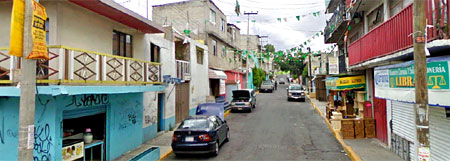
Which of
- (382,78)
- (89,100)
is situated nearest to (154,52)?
(89,100)

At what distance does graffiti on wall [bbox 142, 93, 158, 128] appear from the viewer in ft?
38.4

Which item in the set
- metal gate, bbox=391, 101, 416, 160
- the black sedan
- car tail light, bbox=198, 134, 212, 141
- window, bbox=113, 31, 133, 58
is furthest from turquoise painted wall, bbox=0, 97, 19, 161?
metal gate, bbox=391, 101, 416, 160

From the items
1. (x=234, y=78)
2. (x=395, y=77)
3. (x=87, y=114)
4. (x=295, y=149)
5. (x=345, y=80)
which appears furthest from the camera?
(x=234, y=78)

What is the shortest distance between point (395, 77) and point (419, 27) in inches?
133

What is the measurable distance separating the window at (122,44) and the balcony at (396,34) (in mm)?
8878

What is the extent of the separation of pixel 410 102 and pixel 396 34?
6.63 feet

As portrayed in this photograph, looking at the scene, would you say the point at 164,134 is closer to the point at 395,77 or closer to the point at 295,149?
the point at 295,149

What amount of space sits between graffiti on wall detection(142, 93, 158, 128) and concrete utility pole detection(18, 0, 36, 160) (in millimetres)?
7321

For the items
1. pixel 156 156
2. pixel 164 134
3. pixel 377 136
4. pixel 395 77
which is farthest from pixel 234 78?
pixel 395 77

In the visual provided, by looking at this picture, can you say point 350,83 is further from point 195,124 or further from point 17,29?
point 17,29

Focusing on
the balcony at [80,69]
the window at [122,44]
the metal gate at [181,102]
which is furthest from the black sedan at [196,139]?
the metal gate at [181,102]

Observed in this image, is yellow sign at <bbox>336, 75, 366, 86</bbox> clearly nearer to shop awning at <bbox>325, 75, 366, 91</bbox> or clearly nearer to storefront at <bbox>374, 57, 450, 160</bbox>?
shop awning at <bbox>325, 75, 366, 91</bbox>

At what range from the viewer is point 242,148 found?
10.9 meters

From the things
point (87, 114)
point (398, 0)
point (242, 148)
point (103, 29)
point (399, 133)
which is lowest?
point (242, 148)
